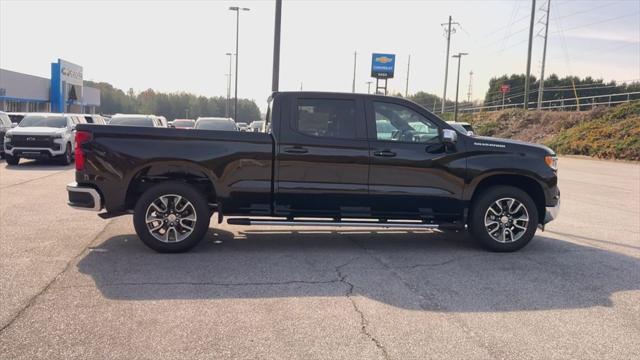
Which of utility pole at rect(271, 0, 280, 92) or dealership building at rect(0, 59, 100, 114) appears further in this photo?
dealership building at rect(0, 59, 100, 114)

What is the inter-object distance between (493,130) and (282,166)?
48.5 meters

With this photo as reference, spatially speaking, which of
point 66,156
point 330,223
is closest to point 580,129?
point 66,156

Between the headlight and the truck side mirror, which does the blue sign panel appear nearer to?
the headlight

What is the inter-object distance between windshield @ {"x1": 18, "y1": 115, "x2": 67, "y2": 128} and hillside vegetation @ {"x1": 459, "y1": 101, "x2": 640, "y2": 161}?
2882 centimetres

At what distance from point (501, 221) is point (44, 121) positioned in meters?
17.1

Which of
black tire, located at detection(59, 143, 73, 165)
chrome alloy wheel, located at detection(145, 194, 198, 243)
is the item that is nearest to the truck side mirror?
chrome alloy wheel, located at detection(145, 194, 198, 243)

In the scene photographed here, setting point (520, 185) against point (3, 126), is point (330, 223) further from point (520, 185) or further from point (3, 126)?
point (3, 126)

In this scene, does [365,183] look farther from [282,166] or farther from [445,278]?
[445,278]

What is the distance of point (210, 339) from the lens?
4406 millimetres

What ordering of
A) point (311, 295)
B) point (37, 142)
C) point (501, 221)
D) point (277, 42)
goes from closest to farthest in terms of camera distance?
point (311, 295)
point (501, 221)
point (277, 42)
point (37, 142)

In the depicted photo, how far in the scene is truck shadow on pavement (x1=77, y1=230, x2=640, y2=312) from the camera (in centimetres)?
557

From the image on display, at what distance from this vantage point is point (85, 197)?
6.96 m

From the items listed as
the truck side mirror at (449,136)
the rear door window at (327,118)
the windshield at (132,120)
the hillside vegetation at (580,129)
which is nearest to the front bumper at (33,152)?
the windshield at (132,120)

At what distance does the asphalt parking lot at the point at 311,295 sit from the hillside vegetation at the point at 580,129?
28.2 metres
